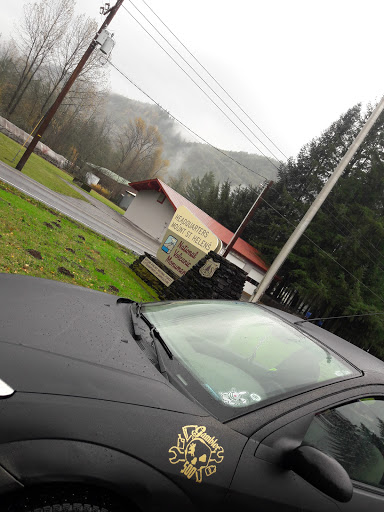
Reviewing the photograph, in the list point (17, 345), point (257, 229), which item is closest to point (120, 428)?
point (17, 345)

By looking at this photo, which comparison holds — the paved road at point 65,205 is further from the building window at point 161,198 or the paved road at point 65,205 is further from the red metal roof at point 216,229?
the building window at point 161,198

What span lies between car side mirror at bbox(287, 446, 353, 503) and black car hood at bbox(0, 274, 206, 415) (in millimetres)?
Answer: 481

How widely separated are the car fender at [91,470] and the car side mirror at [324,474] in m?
0.50

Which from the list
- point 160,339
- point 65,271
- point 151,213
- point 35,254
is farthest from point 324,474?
point 151,213

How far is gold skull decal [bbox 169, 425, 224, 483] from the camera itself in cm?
139

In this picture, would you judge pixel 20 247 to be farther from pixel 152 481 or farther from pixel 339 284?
pixel 339 284

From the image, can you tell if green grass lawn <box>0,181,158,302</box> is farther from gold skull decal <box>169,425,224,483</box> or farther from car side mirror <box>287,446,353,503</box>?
car side mirror <box>287,446,353,503</box>

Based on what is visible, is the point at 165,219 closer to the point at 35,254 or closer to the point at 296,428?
the point at 35,254

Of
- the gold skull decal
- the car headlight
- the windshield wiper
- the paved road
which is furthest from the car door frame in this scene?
the paved road

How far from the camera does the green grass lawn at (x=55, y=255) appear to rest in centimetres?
561

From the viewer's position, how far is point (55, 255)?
6.70m

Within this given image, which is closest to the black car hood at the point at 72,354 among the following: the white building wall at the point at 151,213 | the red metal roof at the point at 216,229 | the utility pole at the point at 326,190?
the utility pole at the point at 326,190

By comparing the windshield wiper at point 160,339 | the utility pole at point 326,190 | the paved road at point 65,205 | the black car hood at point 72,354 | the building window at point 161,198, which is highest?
the utility pole at point 326,190

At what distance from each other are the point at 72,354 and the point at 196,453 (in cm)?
72
